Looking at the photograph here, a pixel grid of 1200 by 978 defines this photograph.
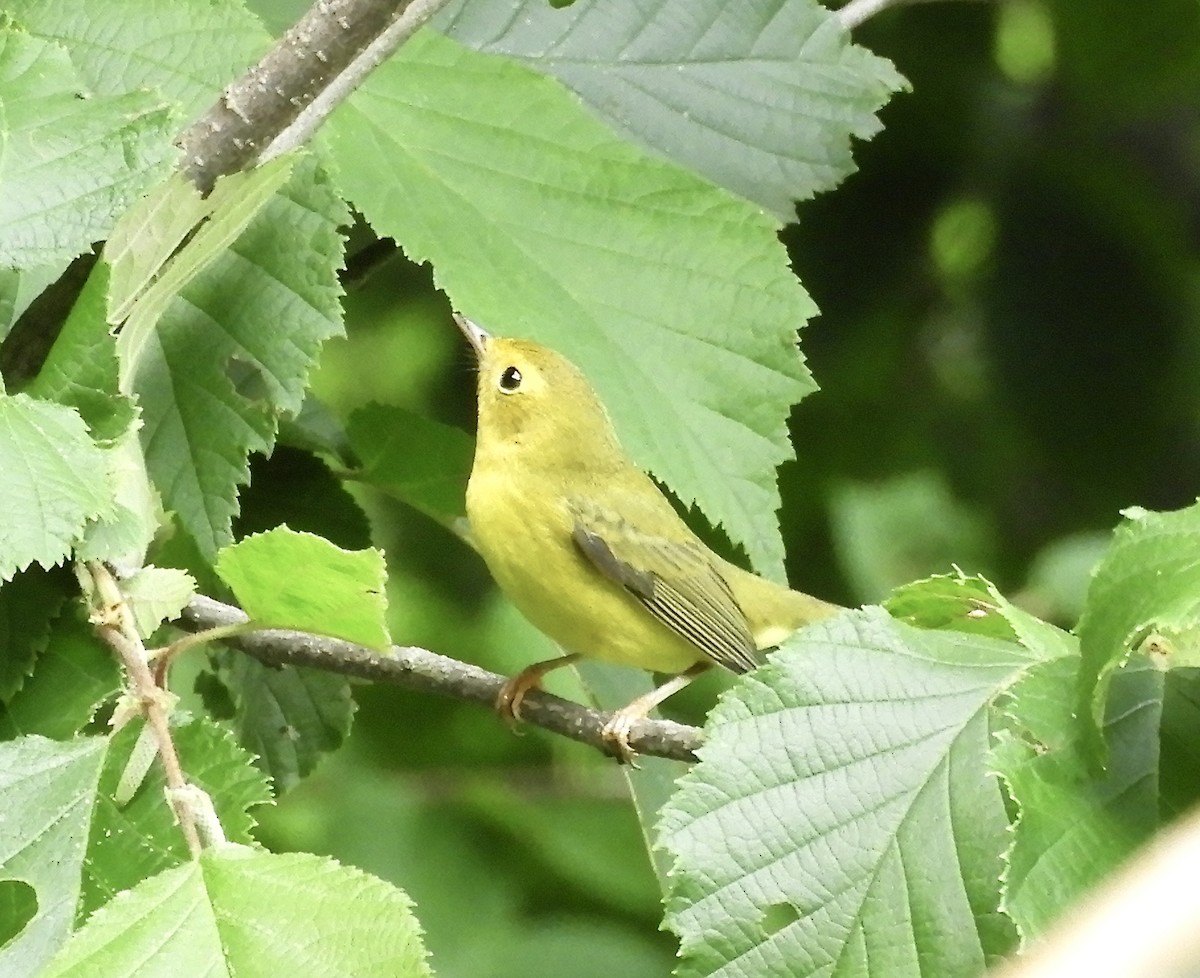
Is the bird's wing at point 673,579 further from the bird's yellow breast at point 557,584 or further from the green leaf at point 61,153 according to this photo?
the green leaf at point 61,153

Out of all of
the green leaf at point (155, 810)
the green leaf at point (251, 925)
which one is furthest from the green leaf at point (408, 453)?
the green leaf at point (251, 925)

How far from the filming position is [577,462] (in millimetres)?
2615

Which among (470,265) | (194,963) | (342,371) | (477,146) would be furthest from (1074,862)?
(342,371)

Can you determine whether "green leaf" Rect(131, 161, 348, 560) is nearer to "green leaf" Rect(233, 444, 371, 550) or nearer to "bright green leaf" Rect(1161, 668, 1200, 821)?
"green leaf" Rect(233, 444, 371, 550)

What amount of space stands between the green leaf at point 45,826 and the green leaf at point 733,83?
126 cm

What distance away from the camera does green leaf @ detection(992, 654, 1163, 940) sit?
3.71ft

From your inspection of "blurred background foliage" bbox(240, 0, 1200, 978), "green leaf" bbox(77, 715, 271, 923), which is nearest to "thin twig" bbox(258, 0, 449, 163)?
"green leaf" bbox(77, 715, 271, 923)

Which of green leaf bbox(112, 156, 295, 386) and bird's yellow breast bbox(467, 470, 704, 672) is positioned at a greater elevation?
green leaf bbox(112, 156, 295, 386)

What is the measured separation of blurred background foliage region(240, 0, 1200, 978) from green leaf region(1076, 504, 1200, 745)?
1.78 meters

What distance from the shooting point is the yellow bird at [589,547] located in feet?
7.41

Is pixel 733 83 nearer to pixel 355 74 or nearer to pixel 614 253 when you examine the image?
pixel 614 253

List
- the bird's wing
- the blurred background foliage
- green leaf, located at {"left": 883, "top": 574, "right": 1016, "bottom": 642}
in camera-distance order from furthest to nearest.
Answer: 1. the blurred background foliage
2. the bird's wing
3. green leaf, located at {"left": 883, "top": 574, "right": 1016, "bottom": 642}

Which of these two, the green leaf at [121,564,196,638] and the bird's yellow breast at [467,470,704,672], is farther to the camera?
the bird's yellow breast at [467,470,704,672]

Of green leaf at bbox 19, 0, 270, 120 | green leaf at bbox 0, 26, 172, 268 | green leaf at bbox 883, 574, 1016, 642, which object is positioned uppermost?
green leaf at bbox 19, 0, 270, 120
